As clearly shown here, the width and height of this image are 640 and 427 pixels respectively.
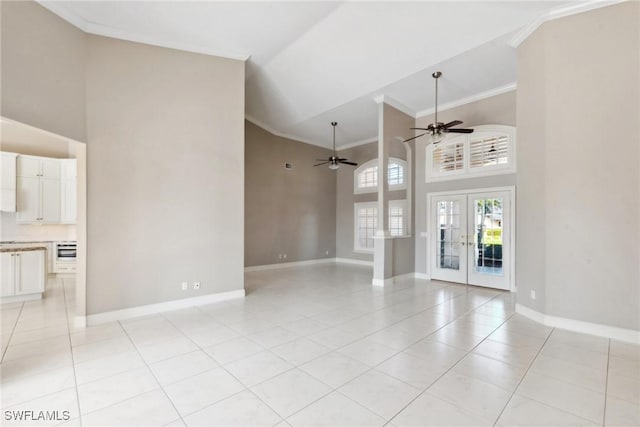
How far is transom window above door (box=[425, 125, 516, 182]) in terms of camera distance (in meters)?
5.82

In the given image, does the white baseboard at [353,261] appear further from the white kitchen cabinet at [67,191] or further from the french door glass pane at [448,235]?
the white kitchen cabinet at [67,191]

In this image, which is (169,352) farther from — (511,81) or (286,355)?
(511,81)

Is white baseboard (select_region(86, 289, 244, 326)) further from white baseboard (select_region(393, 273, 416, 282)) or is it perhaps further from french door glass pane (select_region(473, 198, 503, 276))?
french door glass pane (select_region(473, 198, 503, 276))

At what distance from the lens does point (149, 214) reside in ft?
14.0

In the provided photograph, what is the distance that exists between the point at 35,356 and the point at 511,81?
831 cm

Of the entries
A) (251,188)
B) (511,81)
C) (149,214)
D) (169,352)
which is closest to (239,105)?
(149,214)

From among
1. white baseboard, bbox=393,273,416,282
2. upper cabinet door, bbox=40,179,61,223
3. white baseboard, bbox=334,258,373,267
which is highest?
upper cabinet door, bbox=40,179,61,223

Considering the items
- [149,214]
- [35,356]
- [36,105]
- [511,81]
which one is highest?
[511,81]

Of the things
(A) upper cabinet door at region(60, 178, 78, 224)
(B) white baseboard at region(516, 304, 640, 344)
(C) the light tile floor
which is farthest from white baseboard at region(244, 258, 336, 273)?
(B) white baseboard at region(516, 304, 640, 344)

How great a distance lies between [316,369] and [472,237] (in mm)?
5054

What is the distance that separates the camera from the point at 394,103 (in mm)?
6570

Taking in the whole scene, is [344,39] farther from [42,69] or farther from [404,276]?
[404,276]

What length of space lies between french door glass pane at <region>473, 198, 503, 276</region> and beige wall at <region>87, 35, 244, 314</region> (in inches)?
198

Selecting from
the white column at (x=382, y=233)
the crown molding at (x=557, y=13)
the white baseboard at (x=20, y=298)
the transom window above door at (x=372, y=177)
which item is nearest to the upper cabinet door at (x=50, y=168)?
the white baseboard at (x=20, y=298)
